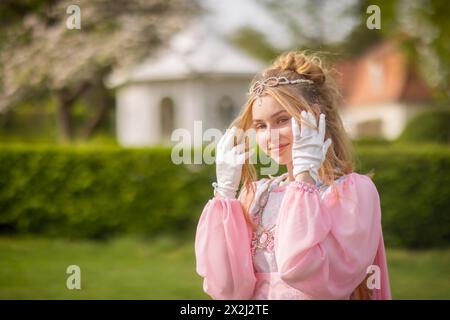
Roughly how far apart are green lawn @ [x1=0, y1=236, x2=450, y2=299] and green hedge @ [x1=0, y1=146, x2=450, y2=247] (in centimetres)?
28

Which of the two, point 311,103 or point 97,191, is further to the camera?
point 97,191

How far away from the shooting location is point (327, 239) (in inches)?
81.0

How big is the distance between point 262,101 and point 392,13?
42.6ft

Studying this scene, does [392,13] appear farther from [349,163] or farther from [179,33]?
[349,163]

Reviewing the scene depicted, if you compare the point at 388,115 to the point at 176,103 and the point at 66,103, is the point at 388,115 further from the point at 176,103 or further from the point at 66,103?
the point at 66,103

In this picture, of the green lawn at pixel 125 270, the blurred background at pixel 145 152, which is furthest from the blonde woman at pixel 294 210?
the green lawn at pixel 125 270

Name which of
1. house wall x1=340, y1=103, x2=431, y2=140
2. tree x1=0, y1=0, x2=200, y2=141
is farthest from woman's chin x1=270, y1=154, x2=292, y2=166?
house wall x1=340, y1=103, x2=431, y2=140

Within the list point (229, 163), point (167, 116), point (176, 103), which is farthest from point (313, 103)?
point (167, 116)

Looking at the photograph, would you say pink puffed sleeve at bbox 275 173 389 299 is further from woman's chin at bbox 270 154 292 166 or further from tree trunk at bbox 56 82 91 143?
tree trunk at bbox 56 82 91 143

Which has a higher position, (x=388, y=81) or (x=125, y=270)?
(x=388, y=81)

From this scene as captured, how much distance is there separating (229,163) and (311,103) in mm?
369

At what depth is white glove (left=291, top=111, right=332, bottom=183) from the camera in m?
2.04
